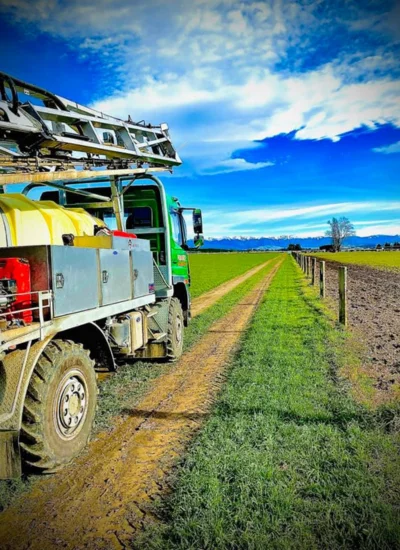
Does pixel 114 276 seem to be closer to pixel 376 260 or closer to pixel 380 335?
pixel 380 335

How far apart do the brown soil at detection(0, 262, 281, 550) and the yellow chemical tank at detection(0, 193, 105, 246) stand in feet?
7.86

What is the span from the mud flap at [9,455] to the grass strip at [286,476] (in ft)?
3.80

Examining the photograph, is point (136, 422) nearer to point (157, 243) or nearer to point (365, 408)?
point (365, 408)

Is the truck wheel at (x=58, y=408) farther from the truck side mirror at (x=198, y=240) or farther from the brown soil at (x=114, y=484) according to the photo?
the truck side mirror at (x=198, y=240)

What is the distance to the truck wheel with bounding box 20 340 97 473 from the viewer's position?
3.44 m

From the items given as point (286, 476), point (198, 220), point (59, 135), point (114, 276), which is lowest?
point (286, 476)

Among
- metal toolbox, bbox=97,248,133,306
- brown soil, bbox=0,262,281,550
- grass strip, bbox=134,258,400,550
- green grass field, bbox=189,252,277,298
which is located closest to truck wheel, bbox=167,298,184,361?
brown soil, bbox=0,262,281,550

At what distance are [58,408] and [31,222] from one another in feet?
7.11

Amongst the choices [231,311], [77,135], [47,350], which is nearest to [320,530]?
[47,350]

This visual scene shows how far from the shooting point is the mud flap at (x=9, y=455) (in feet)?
10.3

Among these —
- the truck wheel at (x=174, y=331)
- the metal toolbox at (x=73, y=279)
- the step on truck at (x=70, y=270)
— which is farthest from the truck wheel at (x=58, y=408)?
the truck wheel at (x=174, y=331)

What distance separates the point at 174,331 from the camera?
7590mm

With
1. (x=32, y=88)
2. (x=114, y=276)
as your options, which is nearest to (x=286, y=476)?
(x=114, y=276)

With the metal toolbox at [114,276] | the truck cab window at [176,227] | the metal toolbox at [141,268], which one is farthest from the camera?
the truck cab window at [176,227]
